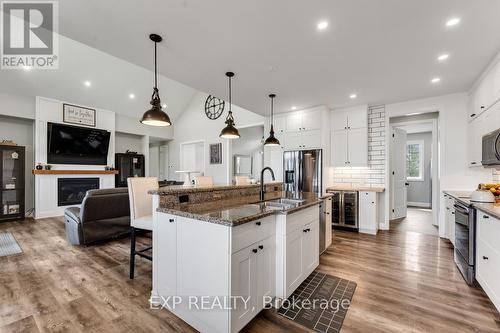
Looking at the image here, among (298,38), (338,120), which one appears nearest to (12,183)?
(298,38)

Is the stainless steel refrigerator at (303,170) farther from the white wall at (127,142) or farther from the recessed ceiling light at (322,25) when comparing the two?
the white wall at (127,142)

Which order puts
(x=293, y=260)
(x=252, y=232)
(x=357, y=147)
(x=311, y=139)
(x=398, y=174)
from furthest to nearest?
1. (x=398, y=174)
2. (x=311, y=139)
3. (x=357, y=147)
4. (x=293, y=260)
5. (x=252, y=232)

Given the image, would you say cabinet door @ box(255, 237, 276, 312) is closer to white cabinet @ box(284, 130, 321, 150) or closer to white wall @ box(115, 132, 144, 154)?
white cabinet @ box(284, 130, 321, 150)

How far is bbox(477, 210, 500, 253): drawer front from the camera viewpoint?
1.89m

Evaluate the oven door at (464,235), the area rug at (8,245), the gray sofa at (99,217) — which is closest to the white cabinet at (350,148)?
the oven door at (464,235)

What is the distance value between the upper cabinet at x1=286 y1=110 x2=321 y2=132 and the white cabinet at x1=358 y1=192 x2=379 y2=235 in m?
1.74

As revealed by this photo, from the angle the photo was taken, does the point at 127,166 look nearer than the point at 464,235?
No

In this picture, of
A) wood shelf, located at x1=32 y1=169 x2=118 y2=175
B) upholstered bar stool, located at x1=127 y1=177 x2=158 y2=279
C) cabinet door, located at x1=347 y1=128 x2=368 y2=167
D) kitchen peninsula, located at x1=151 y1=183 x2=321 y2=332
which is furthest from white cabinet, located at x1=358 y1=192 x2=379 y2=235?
wood shelf, located at x1=32 y1=169 x2=118 y2=175

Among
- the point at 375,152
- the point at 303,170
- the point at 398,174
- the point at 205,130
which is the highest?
the point at 205,130

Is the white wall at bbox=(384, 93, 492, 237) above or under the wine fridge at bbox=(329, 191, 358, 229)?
above

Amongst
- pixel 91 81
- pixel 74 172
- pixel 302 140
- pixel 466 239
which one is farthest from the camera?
pixel 74 172

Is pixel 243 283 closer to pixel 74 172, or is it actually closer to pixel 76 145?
pixel 74 172

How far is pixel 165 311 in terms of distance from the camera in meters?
1.96

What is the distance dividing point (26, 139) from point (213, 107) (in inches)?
206
